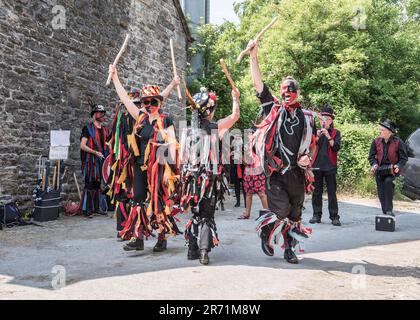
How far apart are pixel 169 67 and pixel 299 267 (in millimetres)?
10263

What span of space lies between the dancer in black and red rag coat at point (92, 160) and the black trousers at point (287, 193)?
16.2 ft

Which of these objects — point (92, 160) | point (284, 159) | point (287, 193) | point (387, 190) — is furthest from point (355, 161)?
point (284, 159)

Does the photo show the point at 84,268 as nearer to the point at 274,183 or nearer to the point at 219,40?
the point at 274,183

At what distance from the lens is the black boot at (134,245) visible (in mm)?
5375

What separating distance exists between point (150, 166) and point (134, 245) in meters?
0.98

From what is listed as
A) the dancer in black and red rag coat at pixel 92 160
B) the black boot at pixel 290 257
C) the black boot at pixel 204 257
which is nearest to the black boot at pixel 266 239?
the black boot at pixel 290 257

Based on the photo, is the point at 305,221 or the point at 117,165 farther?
the point at 305,221

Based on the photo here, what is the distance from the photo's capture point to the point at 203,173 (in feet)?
16.2

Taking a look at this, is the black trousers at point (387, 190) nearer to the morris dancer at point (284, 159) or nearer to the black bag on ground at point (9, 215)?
the morris dancer at point (284, 159)

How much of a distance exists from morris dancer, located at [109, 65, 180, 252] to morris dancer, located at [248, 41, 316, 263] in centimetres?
110

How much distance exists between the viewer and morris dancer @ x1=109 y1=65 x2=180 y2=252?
5.29 m

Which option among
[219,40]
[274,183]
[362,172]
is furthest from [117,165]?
[219,40]

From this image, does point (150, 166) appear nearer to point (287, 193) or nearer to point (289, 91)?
point (287, 193)
